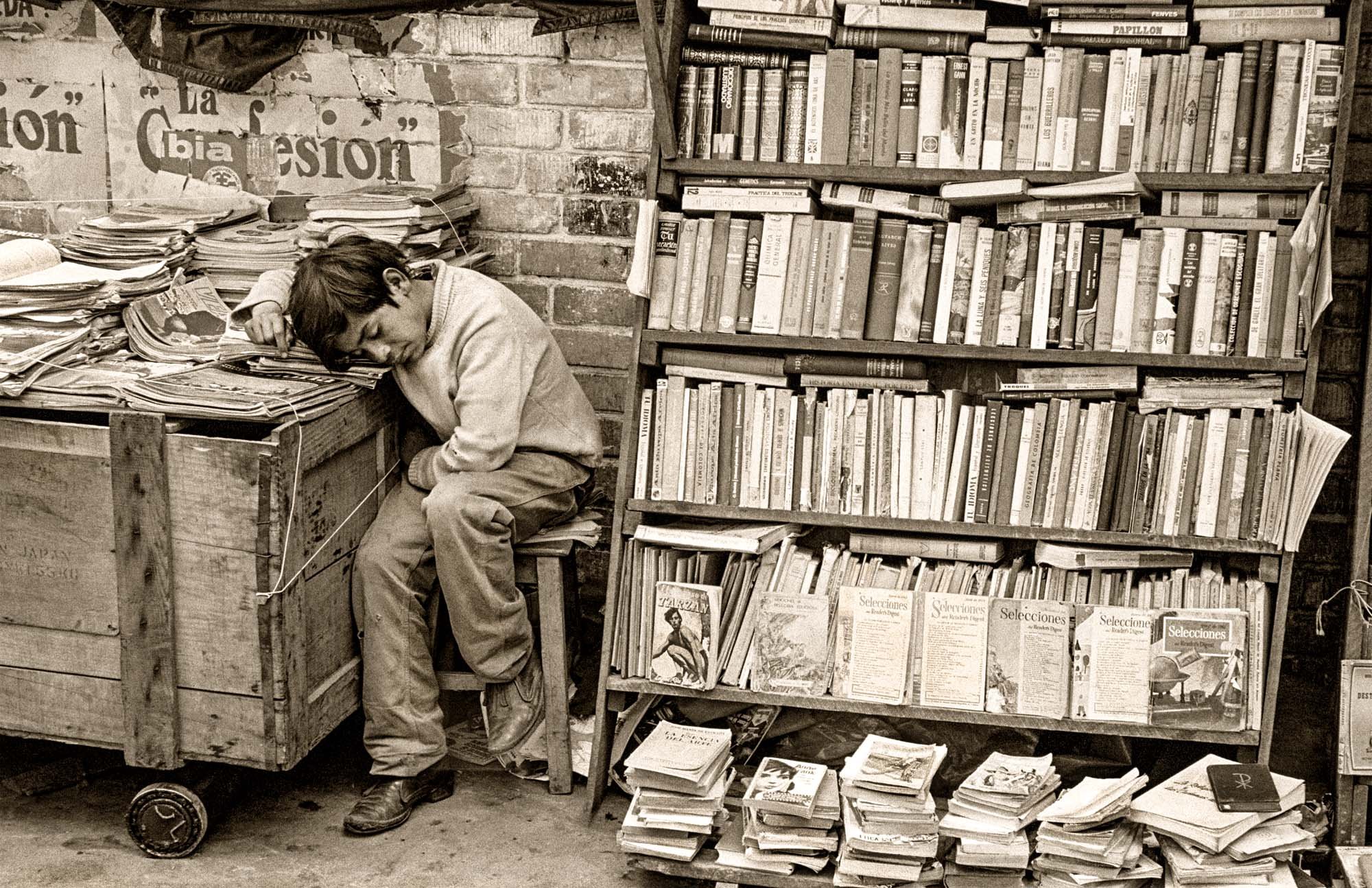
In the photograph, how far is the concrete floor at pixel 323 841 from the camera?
3.03 m

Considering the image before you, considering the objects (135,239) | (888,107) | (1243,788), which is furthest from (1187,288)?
(135,239)

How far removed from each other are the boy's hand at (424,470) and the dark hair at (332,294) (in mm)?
348

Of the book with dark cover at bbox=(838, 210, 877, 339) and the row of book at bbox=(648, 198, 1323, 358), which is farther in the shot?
the book with dark cover at bbox=(838, 210, 877, 339)

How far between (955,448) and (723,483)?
0.54 meters

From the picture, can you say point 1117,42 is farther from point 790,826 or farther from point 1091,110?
point 790,826

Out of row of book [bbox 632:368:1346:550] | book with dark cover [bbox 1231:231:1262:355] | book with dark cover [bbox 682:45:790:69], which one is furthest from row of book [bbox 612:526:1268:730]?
book with dark cover [bbox 682:45:790:69]

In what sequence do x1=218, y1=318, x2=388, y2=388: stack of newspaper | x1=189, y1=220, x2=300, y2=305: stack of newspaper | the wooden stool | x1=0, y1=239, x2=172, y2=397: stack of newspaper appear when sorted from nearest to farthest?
x1=0, y1=239, x2=172, y2=397: stack of newspaper, x1=218, y1=318, x2=388, y2=388: stack of newspaper, the wooden stool, x1=189, y1=220, x2=300, y2=305: stack of newspaper

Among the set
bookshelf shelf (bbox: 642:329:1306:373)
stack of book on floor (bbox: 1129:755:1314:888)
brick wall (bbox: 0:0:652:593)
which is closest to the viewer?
stack of book on floor (bbox: 1129:755:1314:888)

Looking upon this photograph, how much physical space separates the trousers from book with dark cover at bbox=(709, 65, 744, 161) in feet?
2.77

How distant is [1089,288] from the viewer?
3.05m

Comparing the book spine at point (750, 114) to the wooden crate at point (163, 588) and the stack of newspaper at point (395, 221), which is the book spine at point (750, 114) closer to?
the stack of newspaper at point (395, 221)

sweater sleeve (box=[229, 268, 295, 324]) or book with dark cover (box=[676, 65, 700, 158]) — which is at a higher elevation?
book with dark cover (box=[676, 65, 700, 158])

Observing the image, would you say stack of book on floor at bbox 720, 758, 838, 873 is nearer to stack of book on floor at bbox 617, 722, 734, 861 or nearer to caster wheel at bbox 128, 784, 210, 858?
stack of book on floor at bbox 617, 722, 734, 861

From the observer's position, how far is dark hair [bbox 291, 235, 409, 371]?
3080 millimetres
